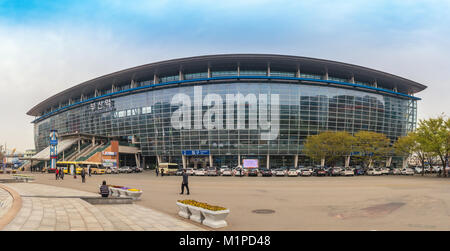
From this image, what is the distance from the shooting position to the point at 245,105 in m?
65.3

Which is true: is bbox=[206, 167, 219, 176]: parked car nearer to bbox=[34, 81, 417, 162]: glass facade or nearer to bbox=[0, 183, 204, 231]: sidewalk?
bbox=[34, 81, 417, 162]: glass facade

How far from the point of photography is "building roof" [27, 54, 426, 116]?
66.2 meters

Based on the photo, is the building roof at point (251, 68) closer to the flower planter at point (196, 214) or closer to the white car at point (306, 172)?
the white car at point (306, 172)

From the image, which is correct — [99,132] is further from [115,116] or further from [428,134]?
[428,134]

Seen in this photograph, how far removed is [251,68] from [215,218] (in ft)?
210

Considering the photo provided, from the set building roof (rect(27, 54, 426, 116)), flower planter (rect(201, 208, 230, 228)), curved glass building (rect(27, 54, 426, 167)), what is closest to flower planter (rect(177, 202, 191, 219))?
flower planter (rect(201, 208, 230, 228))

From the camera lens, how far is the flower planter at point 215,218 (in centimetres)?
998

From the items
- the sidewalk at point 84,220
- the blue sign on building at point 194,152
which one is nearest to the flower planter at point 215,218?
the sidewalk at point 84,220

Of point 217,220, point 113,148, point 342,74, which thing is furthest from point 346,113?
point 217,220

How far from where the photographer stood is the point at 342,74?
7412 centimetres

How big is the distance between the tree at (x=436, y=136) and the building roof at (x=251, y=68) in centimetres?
2666

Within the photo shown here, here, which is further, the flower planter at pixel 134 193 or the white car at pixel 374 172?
the white car at pixel 374 172

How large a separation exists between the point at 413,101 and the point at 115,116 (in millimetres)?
89522

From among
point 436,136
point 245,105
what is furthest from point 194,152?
point 436,136
